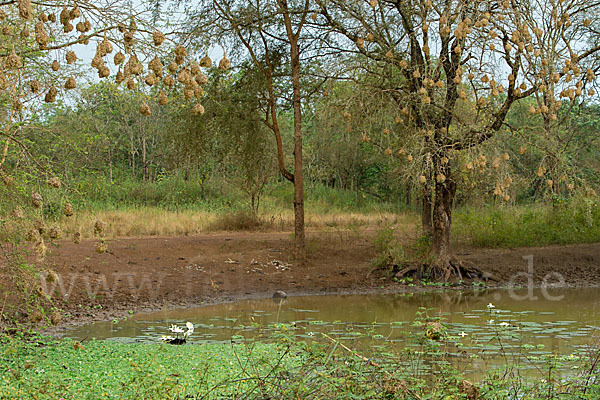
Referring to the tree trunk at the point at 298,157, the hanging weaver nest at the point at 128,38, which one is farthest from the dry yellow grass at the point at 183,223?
the hanging weaver nest at the point at 128,38

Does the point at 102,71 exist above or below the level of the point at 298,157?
above

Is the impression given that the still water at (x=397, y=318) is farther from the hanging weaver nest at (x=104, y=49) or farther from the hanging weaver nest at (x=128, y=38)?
the hanging weaver nest at (x=104, y=49)

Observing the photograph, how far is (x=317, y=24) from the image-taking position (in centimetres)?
1500

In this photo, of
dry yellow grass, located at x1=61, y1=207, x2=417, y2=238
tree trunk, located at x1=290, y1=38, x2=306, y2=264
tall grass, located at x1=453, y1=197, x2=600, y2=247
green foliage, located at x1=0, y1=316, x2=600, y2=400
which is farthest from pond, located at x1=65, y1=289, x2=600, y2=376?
dry yellow grass, located at x1=61, y1=207, x2=417, y2=238

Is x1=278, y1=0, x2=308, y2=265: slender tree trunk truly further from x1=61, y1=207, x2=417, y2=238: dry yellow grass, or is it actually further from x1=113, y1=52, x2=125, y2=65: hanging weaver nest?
x1=113, y1=52, x2=125, y2=65: hanging weaver nest

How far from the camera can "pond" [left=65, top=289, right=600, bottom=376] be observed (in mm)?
8180

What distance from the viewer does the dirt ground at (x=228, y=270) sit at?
1238cm

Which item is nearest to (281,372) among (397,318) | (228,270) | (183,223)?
(397,318)

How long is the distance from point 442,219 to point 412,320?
454 cm

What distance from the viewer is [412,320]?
10430 millimetres

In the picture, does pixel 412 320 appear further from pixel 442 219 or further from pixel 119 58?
pixel 119 58

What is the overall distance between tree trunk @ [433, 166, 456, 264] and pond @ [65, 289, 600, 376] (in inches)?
48.2

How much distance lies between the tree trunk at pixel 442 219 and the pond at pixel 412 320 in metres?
1.22

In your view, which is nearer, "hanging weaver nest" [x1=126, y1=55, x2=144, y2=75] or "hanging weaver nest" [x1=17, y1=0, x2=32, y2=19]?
"hanging weaver nest" [x1=17, y1=0, x2=32, y2=19]
